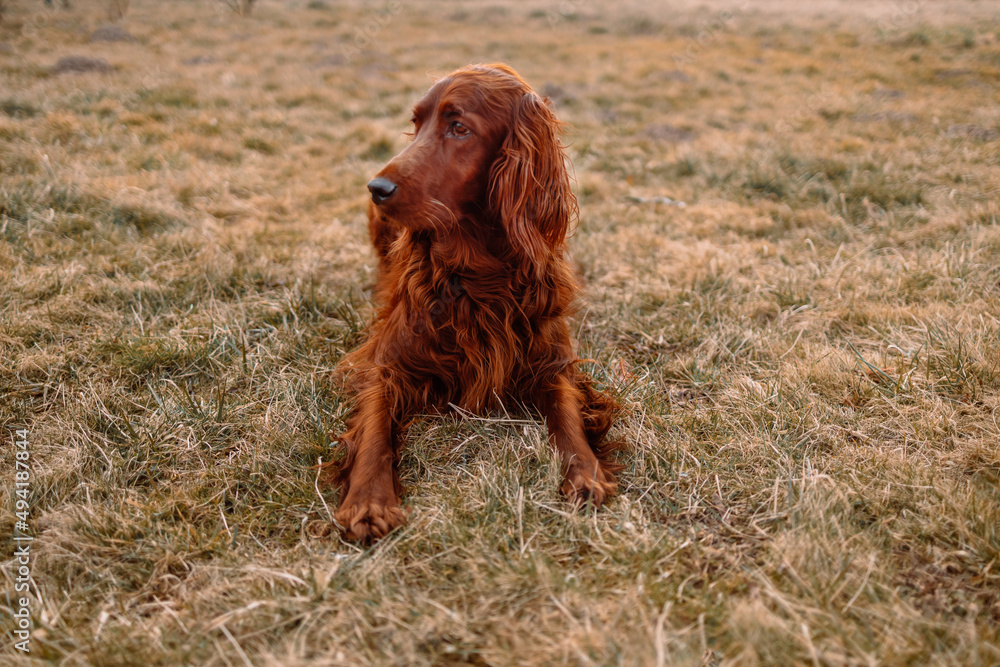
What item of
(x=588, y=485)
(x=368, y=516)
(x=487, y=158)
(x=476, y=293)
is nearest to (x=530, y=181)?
(x=487, y=158)

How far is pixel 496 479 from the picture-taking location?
185cm

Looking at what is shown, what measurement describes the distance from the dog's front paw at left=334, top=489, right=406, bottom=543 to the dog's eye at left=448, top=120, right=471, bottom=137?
44.8 inches

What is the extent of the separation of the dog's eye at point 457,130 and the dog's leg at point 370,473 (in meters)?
0.89

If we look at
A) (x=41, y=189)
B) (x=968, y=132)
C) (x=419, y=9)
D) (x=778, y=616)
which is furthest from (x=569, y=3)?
(x=778, y=616)

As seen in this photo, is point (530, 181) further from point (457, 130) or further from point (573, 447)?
point (573, 447)

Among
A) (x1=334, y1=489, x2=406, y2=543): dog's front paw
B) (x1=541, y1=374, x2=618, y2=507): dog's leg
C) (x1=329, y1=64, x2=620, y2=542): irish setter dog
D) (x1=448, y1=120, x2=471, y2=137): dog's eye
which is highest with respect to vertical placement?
Result: (x1=448, y1=120, x2=471, y2=137): dog's eye

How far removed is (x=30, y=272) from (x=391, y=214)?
2.23m

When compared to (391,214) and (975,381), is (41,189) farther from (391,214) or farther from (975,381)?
(975,381)

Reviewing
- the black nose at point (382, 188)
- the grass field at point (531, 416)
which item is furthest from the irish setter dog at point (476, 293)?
the grass field at point (531, 416)

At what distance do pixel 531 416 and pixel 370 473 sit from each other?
63 centimetres

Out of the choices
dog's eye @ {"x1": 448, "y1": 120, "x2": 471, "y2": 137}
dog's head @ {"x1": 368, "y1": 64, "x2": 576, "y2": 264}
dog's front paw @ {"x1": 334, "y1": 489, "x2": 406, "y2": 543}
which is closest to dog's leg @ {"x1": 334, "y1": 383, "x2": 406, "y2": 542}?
dog's front paw @ {"x1": 334, "y1": 489, "x2": 406, "y2": 543}

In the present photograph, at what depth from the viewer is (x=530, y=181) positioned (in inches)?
77.4

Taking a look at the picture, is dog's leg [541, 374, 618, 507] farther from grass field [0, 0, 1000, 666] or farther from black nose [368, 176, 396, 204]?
black nose [368, 176, 396, 204]

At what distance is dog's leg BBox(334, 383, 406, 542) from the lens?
1.71 meters
